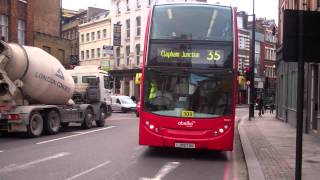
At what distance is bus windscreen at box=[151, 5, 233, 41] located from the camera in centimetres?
1369

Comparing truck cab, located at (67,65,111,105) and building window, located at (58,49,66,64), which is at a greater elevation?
building window, located at (58,49,66,64)

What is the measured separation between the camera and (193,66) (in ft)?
44.7

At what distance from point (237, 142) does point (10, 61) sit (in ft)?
26.8

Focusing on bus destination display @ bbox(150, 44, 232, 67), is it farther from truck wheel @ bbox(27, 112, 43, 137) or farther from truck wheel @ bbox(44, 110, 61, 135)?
truck wheel @ bbox(44, 110, 61, 135)

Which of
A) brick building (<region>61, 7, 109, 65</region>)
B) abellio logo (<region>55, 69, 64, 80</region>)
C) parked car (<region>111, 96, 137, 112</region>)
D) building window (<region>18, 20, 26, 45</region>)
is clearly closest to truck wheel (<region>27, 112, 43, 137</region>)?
abellio logo (<region>55, 69, 64, 80</region>)

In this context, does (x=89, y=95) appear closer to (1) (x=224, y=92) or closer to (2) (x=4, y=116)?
(2) (x=4, y=116)

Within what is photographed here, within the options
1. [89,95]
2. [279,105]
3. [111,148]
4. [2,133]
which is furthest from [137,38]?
[111,148]

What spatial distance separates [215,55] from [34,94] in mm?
8040

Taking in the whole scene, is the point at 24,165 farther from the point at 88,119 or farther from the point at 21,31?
the point at 21,31

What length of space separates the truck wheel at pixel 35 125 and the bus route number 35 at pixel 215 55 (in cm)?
754

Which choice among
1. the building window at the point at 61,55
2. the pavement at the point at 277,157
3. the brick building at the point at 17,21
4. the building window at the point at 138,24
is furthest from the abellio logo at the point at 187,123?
the building window at the point at 138,24

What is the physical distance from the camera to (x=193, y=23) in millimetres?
13828

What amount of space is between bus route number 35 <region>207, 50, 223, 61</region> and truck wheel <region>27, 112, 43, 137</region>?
754 cm

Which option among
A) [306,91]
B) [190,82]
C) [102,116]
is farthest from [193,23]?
[102,116]
